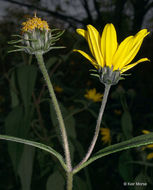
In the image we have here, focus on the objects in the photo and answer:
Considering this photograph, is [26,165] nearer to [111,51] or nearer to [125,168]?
[125,168]

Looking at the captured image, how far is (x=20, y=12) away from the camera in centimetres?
236

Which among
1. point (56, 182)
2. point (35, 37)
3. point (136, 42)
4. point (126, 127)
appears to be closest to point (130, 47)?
point (136, 42)

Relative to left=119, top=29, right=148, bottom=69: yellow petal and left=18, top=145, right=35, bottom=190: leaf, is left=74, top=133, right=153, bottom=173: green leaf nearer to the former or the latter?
left=119, top=29, right=148, bottom=69: yellow petal

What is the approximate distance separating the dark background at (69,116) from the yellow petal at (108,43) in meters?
0.12

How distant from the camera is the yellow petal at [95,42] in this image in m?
0.41

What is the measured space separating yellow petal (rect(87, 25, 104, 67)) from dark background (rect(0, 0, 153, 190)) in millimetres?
108

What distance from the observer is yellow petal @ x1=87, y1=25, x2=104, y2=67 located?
0.41 metres

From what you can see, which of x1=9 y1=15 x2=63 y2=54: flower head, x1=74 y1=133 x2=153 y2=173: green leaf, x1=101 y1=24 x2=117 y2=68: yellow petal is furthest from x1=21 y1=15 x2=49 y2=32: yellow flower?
x1=74 y1=133 x2=153 y2=173: green leaf

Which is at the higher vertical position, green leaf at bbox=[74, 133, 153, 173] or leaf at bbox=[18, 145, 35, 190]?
green leaf at bbox=[74, 133, 153, 173]

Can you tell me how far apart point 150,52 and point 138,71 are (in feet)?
1.47

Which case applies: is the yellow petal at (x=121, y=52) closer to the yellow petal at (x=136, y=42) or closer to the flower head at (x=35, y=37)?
the yellow petal at (x=136, y=42)

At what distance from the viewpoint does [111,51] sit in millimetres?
408

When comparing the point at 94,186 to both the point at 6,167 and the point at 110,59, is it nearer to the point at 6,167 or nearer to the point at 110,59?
the point at 6,167

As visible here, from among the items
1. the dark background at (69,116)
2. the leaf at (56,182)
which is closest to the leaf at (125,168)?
the dark background at (69,116)
